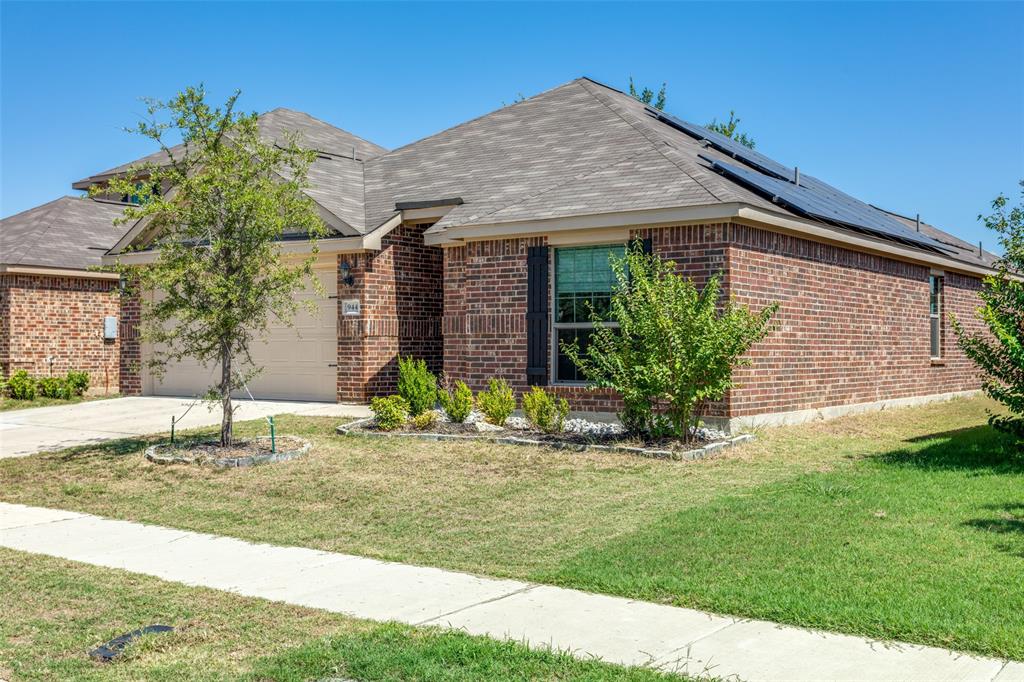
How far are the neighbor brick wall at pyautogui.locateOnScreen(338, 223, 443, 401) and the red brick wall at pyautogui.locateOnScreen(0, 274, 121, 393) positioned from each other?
28.3 ft

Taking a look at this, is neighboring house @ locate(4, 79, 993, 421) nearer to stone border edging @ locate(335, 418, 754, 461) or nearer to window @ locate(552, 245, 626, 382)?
window @ locate(552, 245, 626, 382)

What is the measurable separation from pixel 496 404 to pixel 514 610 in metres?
7.50

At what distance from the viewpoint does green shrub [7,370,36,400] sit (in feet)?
67.9

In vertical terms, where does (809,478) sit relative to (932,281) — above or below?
below

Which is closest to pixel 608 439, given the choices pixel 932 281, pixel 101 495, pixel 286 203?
pixel 286 203

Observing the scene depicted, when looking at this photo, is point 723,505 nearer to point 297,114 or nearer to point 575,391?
point 575,391

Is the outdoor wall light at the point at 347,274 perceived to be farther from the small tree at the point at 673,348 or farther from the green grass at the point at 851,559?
the green grass at the point at 851,559

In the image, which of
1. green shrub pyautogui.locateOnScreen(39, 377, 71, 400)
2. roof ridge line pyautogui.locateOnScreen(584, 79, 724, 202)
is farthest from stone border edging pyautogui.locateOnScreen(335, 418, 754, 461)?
green shrub pyautogui.locateOnScreen(39, 377, 71, 400)

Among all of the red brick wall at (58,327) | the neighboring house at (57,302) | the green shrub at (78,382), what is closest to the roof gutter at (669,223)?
the green shrub at (78,382)

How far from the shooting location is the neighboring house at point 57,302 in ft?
74.3

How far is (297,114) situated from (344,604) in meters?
19.0

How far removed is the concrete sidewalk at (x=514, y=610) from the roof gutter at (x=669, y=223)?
7.34 metres

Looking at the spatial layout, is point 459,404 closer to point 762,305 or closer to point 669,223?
point 669,223

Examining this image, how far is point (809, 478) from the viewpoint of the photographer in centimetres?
1012
